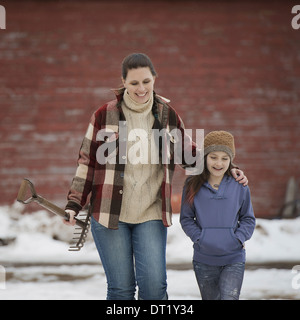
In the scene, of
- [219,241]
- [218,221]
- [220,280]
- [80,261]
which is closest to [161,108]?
[218,221]

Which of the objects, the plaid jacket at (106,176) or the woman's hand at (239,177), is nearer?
the plaid jacket at (106,176)

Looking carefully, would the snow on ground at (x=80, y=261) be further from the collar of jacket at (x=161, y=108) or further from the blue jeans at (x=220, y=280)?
the collar of jacket at (x=161, y=108)

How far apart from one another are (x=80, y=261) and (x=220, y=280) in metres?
3.14

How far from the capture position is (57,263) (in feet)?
18.5

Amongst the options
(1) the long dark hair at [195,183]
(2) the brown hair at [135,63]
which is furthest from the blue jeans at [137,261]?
(2) the brown hair at [135,63]

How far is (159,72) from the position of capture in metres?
7.19

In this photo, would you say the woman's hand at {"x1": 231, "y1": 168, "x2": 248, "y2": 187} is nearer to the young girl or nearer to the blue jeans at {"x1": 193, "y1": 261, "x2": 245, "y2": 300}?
the young girl

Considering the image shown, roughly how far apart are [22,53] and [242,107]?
348 centimetres

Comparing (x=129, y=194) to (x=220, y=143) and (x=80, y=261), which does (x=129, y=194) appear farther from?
(x=80, y=261)

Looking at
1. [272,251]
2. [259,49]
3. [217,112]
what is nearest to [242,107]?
[217,112]

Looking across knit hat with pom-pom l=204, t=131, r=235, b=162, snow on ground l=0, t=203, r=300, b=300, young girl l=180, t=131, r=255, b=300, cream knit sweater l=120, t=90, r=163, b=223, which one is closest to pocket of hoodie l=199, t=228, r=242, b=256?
young girl l=180, t=131, r=255, b=300

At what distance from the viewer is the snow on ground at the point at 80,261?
14.6 feet

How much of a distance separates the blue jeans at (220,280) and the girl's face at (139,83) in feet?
3.54

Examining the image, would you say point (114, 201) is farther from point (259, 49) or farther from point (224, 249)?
point (259, 49)
